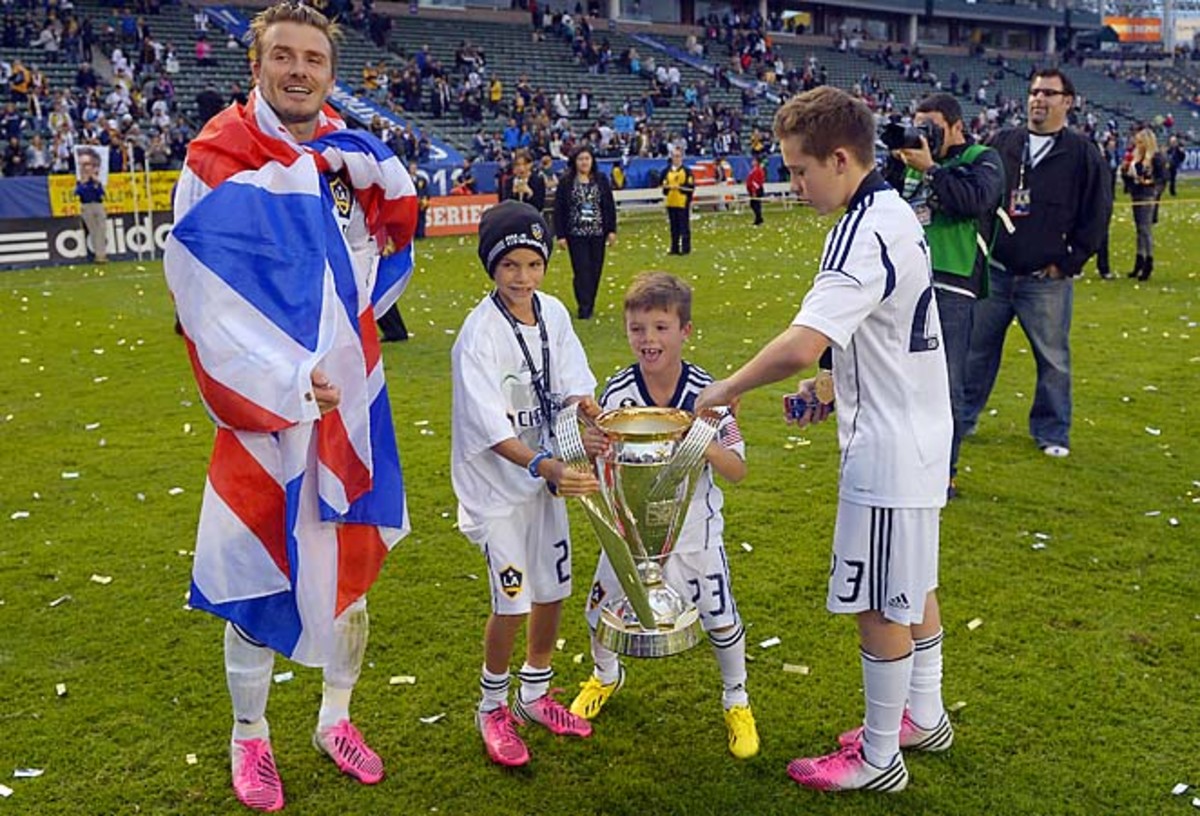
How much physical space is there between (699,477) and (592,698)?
41.6 inches

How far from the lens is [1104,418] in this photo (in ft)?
25.6

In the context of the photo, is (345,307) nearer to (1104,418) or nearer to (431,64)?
(1104,418)

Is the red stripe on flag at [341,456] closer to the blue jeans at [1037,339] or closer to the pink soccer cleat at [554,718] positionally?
the pink soccer cleat at [554,718]

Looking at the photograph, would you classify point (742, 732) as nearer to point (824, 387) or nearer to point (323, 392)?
point (824, 387)

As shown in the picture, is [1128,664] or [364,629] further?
[1128,664]

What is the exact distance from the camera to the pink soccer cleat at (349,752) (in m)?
3.56

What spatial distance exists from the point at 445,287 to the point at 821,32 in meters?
45.5

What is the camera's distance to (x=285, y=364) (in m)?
2.94

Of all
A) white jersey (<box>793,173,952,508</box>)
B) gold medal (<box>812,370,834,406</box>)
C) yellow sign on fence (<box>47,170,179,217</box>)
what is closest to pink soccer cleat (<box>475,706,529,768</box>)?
white jersey (<box>793,173,952,508</box>)

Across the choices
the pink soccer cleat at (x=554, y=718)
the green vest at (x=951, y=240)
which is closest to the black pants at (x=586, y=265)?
the green vest at (x=951, y=240)

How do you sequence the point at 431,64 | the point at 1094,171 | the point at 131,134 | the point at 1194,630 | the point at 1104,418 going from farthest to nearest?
the point at 431,64
the point at 131,134
the point at 1104,418
the point at 1094,171
the point at 1194,630

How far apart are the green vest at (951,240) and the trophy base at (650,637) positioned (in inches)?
123

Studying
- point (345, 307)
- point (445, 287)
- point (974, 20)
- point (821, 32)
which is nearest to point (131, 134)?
point (445, 287)

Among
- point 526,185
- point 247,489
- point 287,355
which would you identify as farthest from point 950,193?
point 526,185
